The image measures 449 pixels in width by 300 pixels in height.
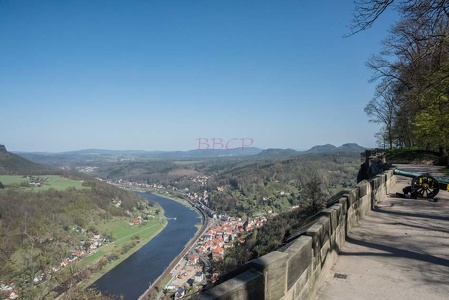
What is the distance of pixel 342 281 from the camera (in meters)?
4.27

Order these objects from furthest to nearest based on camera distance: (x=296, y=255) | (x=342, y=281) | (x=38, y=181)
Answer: (x=38, y=181), (x=342, y=281), (x=296, y=255)

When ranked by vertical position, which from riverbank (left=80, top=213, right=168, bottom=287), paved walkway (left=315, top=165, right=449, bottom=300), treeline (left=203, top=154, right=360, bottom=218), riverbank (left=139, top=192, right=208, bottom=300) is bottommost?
riverbank (left=80, top=213, right=168, bottom=287)

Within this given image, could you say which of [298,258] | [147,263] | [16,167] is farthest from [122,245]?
[16,167]

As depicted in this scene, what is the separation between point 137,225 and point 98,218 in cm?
1151

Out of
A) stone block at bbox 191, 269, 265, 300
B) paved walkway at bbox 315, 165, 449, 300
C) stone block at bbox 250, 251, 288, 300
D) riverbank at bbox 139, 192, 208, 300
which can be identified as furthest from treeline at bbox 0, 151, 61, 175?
stone block at bbox 191, 269, 265, 300

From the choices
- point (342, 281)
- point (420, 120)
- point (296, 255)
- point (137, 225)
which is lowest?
point (137, 225)

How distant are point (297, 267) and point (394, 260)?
9.04 feet

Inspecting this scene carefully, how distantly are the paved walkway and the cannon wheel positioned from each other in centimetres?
218

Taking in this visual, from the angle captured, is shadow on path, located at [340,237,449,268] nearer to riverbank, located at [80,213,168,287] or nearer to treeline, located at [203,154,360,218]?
riverbank, located at [80,213,168,287]

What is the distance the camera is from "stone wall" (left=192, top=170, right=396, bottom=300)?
2.26 m

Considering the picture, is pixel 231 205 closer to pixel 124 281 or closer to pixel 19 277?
pixel 124 281

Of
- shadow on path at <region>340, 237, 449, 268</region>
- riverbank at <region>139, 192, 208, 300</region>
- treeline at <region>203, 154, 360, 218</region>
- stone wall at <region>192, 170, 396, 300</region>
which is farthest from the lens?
treeline at <region>203, 154, 360, 218</region>

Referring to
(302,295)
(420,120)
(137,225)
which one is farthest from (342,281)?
(137,225)

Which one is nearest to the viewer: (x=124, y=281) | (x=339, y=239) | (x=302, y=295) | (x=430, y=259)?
(x=302, y=295)
